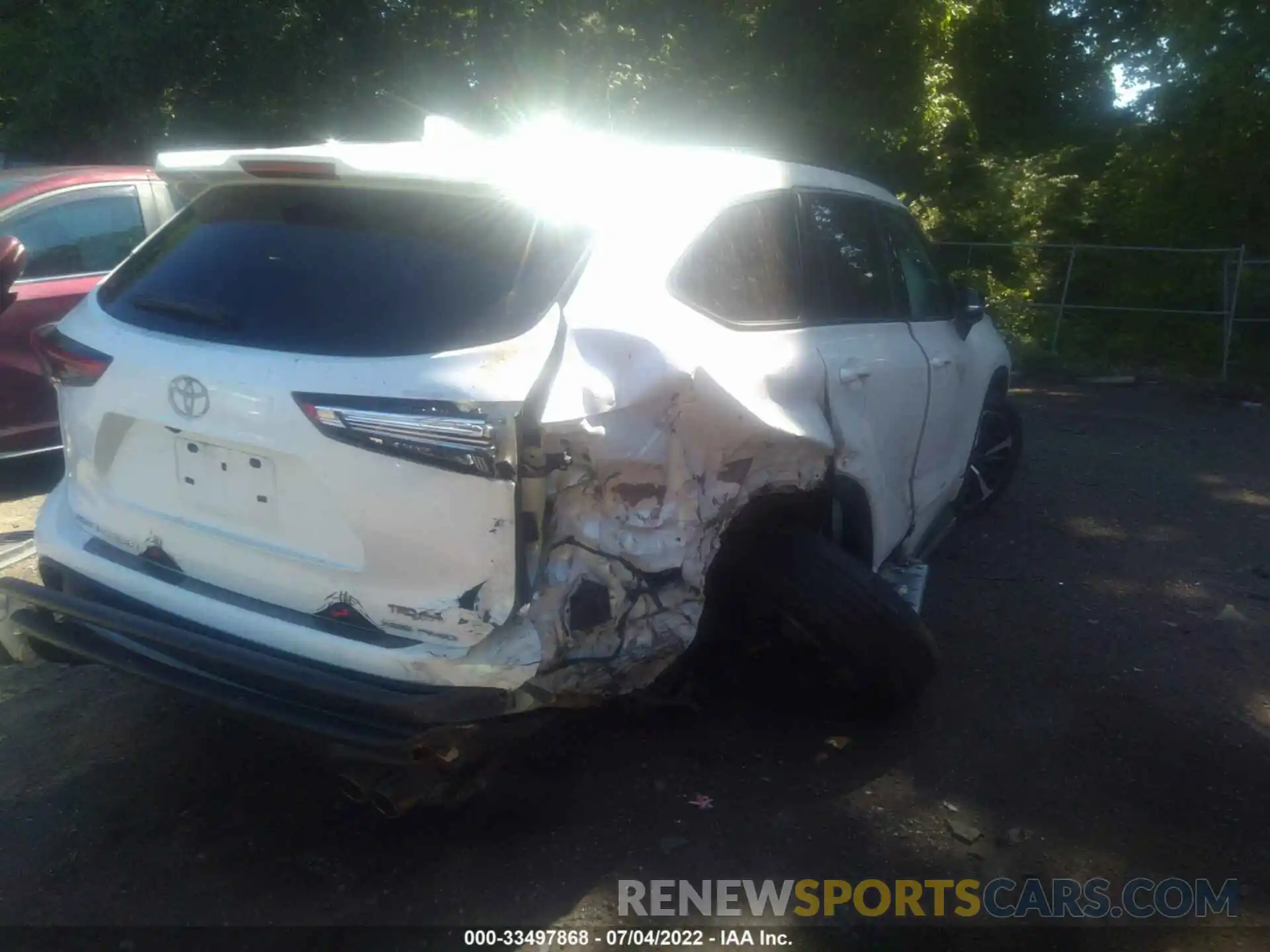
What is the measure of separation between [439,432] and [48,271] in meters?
4.71

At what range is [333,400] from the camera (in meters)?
2.91

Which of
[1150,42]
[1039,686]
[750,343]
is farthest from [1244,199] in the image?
[750,343]

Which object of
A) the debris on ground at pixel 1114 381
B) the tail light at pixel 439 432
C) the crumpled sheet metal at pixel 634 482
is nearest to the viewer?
the tail light at pixel 439 432

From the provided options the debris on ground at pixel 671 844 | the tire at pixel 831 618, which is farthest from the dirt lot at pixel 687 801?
the tire at pixel 831 618

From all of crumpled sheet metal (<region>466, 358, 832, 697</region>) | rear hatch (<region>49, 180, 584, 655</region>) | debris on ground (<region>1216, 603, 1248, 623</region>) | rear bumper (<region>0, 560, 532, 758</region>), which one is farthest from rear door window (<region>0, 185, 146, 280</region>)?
debris on ground (<region>1216, 603, 1248, 623</region>)

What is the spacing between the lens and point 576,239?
10.7 feet

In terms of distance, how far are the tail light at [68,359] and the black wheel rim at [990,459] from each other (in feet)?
15.0

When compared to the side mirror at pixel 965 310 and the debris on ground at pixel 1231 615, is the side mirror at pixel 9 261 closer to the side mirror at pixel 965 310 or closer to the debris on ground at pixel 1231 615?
the side mirror at pixel 965 310

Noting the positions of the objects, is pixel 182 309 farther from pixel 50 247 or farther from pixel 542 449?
pixel 50 247

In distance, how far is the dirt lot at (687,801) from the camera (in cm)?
323

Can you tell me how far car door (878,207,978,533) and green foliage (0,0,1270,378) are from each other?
629 cm

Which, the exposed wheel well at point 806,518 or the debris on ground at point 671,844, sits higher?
the exposed wheel well at point 806,518

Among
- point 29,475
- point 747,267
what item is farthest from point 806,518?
point 29,475

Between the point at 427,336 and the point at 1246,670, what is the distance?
3.65m
